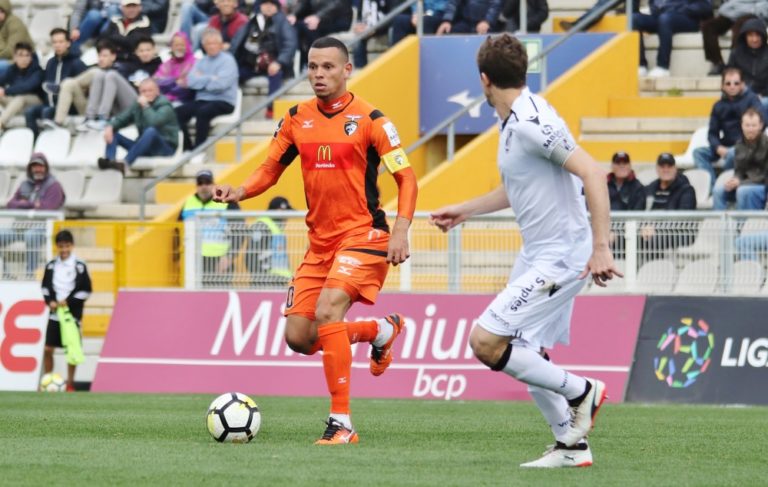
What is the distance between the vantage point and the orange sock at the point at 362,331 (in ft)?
36.0

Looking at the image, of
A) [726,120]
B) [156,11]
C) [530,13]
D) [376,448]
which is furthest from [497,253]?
[156,11]

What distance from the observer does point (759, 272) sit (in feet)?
51.6

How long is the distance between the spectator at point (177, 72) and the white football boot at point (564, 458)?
15.3 m

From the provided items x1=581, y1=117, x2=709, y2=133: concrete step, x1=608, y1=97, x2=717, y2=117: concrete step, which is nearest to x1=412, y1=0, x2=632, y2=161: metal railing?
x1=581, y1=117, x2=709, y2=133: concrete step

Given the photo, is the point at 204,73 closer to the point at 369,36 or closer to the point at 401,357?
the point at 369,36

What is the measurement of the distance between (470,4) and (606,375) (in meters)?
8.11

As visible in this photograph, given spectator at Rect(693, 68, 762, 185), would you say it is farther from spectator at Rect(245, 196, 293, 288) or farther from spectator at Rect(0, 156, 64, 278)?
spectator at Rect(0, 156, 64, 278)

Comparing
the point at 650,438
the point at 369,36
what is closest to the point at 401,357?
the point at 650,438

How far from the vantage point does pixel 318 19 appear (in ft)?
76.6

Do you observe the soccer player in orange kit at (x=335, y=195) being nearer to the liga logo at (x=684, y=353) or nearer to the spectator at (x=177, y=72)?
the liga logo at (x=684, y=353)

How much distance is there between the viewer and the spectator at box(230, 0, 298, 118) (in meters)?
23.1

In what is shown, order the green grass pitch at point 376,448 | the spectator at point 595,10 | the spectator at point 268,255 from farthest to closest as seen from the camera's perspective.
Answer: the spectator at point 595,10
the spectator at point 268,255
the green grass pitch at point 376,448

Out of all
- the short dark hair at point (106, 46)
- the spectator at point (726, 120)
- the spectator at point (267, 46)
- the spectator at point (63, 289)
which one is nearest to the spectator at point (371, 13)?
the spectator at point (267, 46)

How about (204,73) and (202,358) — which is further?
(204,73)
